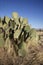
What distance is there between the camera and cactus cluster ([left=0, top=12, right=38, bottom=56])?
7781 millimetres

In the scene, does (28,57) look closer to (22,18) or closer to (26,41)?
(26,41)

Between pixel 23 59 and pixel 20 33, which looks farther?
pixel 20 33

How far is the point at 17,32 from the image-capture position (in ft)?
25.8

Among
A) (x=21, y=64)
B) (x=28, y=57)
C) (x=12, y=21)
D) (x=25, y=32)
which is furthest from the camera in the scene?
(x=12, y=21)

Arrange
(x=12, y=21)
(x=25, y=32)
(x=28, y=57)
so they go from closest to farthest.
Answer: (x=28, y=57) < (x=25, y=32) < (x=12, y=21)

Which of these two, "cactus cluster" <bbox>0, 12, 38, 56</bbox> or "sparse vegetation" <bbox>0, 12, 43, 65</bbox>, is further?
"cactus cluster" <bbox>0, 12, 38, 56</bbox>

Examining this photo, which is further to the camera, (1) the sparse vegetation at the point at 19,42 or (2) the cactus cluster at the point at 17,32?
(2) the cactus cluster at the point at 17,32

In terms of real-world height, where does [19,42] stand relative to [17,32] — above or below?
below

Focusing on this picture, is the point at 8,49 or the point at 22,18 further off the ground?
the point at 22,18

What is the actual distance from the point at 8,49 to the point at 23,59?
3.05ft

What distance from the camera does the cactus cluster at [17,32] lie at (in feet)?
25.5

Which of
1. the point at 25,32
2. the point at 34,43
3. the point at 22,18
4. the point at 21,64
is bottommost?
the point at 21,64

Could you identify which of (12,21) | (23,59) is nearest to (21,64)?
(23,59)

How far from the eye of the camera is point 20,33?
815cm
